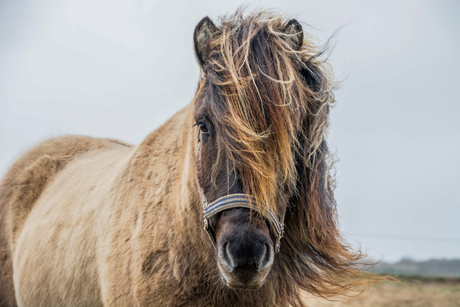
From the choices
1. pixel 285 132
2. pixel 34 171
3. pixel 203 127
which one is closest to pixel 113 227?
pixel 203 127

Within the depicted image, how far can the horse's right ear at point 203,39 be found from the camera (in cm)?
210

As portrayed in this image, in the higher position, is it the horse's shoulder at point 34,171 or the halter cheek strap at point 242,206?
the halter cheek strap at point 242,206

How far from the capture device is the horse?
1.77 meters

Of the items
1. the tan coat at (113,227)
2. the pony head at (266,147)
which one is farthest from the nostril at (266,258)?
the tan coat at (113,227)

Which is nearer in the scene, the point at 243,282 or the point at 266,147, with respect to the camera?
the point at 243,282

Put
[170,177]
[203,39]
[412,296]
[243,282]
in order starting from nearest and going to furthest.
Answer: [243,282], [203,39], [170,177], [412,296]

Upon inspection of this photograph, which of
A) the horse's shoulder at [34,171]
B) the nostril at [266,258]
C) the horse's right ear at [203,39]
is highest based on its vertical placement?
the horse's right ear at [203,39]

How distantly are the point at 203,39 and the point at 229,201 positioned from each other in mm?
1040

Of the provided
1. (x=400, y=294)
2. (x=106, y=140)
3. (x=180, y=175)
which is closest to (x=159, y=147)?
(x=180, y=175)

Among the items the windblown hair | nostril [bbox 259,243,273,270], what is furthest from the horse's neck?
nostril [bbox 259,243,273,270]

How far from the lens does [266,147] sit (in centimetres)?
180

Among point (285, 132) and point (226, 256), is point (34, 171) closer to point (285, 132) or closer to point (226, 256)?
point (226, 256)

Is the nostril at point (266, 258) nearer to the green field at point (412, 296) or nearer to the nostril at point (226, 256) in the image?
the nostril at point (226, 256)

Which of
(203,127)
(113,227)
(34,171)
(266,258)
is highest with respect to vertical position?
(203,127)
